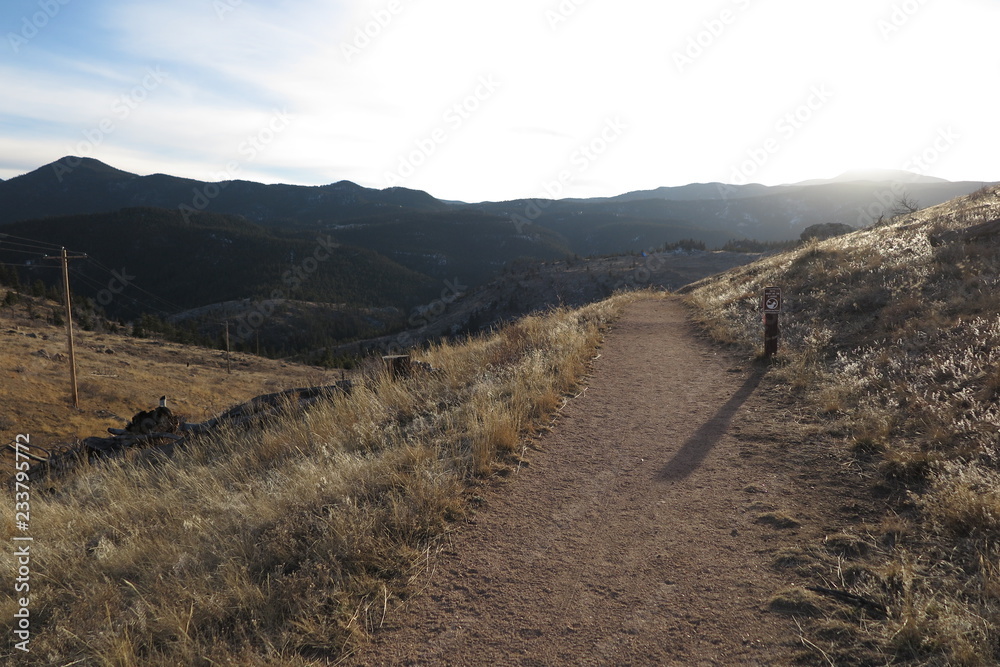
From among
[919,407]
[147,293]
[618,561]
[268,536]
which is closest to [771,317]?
[919,407]

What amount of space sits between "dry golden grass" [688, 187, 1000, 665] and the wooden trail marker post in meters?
0.27

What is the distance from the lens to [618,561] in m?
3.21

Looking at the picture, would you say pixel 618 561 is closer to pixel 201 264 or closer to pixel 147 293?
pixel 147 293

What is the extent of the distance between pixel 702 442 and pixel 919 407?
2115 mm

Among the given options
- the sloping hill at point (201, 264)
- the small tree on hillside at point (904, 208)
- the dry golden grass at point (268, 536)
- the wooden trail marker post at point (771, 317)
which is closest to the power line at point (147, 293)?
the sloping hill at point (201, 264)

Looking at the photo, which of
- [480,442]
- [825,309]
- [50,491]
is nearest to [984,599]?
[480,442]

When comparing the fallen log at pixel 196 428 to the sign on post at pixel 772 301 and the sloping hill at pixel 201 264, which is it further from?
the sloping hill at pixel 201 264

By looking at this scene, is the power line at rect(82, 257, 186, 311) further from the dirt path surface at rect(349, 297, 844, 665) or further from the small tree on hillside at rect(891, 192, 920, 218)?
the dirt path surface at rect(349, 297, 844, 665)

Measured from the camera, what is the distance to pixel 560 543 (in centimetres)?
345

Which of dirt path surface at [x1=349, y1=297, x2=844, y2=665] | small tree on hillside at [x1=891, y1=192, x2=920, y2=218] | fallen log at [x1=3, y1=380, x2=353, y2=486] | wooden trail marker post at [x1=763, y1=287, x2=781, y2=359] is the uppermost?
small tree on hillside at [x1=891, y1=192, x2=920, y2=218]

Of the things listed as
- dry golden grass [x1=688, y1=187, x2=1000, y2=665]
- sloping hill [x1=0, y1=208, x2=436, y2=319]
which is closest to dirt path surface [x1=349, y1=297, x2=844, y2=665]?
dry golden grass [x1=688, y1=187, x2=1000, y2=665]

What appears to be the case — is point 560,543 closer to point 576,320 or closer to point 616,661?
point 616,661

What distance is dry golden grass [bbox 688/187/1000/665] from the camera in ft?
7.92

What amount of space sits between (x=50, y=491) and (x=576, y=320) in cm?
1069
